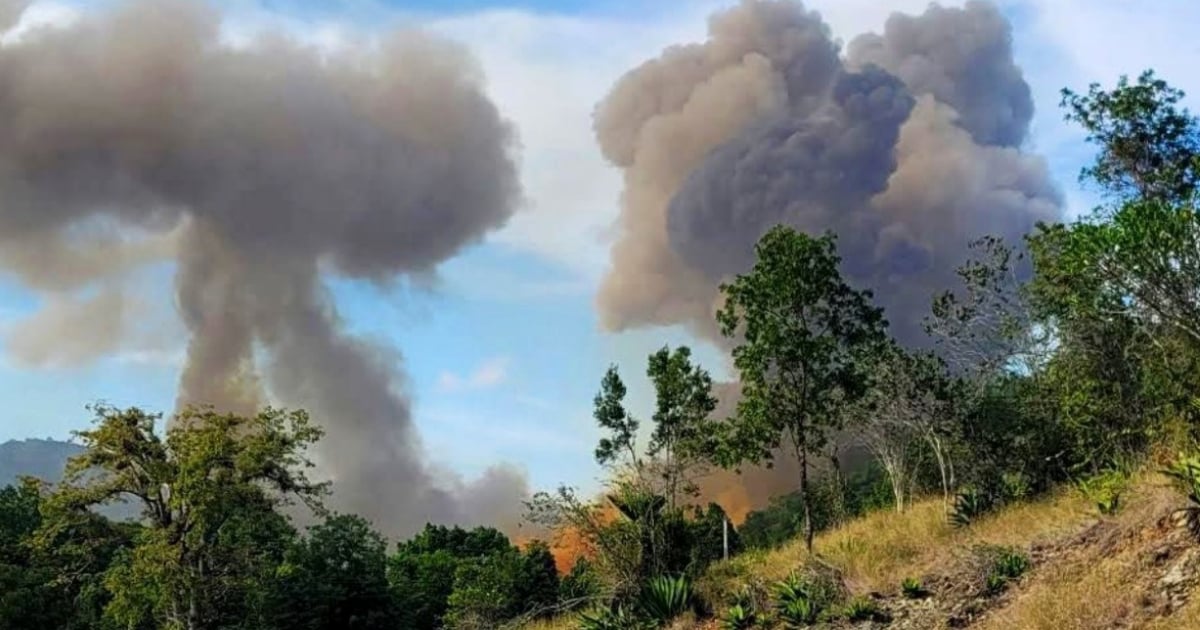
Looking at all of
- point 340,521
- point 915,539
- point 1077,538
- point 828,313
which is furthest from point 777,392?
point 340,521

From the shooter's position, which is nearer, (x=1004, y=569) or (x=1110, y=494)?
(x=1004, y=569)

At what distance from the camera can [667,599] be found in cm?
1855

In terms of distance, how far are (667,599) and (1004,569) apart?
6586mm

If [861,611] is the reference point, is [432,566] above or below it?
above

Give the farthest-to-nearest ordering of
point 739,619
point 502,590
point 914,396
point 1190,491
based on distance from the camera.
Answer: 1. point 502,590
2. point 914,396
3. point 739,619
4. point 1190,491

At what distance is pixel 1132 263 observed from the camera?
48.1 ft

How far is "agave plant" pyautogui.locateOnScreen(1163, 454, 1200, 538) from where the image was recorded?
1177cm

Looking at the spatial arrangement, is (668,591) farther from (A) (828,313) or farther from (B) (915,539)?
(A) (828,313)

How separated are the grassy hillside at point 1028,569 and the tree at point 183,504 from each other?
54.8ft

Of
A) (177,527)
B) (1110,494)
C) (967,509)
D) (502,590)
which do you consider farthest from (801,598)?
(502,590)

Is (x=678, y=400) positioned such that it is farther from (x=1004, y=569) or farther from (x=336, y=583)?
(x=336, y=583)

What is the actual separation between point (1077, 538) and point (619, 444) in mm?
18144

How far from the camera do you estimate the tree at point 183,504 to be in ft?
108

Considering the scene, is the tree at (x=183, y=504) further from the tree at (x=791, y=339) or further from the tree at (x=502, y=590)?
the tree at (x=791, y=339)
